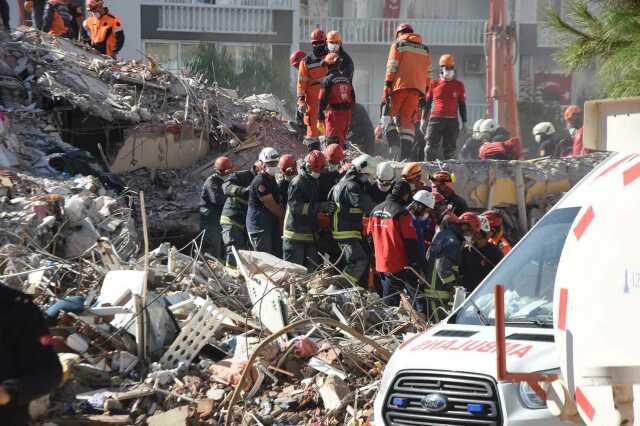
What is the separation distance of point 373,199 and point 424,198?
1182 mm

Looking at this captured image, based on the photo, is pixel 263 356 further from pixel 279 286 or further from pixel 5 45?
pixel 5 45

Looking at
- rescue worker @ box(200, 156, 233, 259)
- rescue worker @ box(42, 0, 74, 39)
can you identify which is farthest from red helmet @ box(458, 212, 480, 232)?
rescue worker @ box(42, 0, 74, 39)

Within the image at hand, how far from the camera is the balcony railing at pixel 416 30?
36500 mm

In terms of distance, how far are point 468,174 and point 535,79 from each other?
22.5 m

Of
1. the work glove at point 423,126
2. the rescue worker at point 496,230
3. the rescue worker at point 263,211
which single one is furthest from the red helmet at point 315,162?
the work glove at point 423,126

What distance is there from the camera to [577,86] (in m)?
35.9

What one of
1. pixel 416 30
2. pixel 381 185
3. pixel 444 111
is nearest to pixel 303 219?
pixel 381 185

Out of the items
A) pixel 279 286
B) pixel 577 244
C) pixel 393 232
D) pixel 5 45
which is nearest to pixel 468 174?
pixel 393 232

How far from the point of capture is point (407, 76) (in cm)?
1536

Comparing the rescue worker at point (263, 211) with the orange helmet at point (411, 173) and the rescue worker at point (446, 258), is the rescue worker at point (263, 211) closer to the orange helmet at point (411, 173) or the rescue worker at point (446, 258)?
the orange helmet at point (411, 173)

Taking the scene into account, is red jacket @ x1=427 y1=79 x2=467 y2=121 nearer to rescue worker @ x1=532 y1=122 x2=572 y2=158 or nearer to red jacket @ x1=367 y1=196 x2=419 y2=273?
rescue worker @ x1=532 y1=122 x2=572 y2=158

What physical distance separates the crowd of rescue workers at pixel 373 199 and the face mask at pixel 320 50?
0.08ft

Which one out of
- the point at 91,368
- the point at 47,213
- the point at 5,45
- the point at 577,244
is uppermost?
the point at 5,45

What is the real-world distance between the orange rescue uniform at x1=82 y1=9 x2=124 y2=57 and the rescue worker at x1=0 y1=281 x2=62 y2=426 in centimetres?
1583
